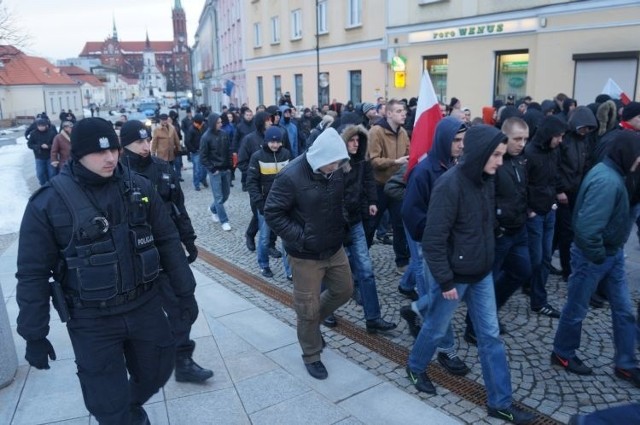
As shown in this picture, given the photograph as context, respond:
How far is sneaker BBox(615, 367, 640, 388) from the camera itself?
4.04 m

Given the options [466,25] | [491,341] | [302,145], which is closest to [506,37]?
[466,25]

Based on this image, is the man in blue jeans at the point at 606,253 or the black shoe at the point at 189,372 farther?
the black shoe at the point at 189,372

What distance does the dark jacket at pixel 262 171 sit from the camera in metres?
6.39

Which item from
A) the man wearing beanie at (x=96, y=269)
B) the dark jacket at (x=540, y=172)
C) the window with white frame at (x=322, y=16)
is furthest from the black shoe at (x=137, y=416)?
A: the window with white frame at (x=322, y=16)

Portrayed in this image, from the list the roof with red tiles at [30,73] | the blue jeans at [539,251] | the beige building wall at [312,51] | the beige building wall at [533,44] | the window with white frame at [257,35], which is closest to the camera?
the blue jeans at [539,251]

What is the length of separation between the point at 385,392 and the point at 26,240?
8.88 ft

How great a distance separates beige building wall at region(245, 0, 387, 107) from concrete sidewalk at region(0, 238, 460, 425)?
1657 cm

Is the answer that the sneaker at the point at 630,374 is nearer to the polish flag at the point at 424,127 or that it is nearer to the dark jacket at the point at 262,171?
the polish flag at the point at 424,127

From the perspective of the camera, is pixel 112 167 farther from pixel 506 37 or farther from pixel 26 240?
pixel 506 37

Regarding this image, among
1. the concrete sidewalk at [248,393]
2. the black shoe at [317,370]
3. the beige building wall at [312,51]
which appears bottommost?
the concrete sidewalk at [248,393]

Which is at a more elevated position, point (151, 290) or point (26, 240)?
point (26, 240)

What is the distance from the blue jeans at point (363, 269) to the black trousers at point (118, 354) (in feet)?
6.99

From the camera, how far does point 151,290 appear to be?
3.11 meters

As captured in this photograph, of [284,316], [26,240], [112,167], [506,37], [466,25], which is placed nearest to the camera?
[26,240]
